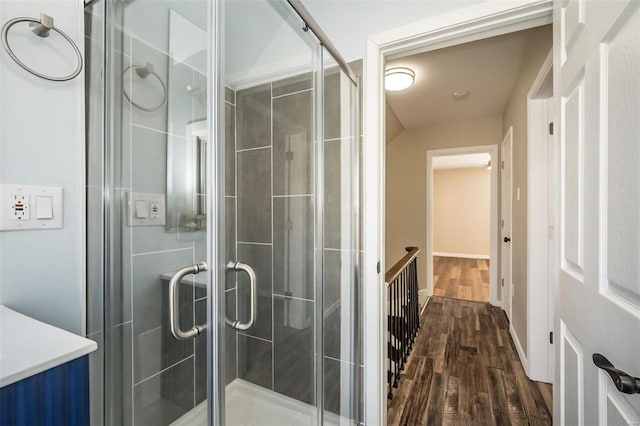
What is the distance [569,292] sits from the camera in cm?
96

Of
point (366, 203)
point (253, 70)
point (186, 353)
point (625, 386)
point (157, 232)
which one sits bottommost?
point (186, 353)

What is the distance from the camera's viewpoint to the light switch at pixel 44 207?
2.90 feet

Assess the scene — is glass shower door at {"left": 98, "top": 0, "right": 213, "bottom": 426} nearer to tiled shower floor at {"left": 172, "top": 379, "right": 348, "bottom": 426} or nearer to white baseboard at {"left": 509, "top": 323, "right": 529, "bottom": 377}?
tiled shower floor at {"left": 172, "top": 379, "right": 348, "bottom": 426}

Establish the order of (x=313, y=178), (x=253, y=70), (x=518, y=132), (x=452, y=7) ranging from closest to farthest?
(x=253, y=70), (x=452, y=7), (x=313, y=178), (x=518, y=132)

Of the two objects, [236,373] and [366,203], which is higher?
[366,203]

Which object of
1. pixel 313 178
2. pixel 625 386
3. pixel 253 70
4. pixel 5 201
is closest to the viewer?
pixel 625 386

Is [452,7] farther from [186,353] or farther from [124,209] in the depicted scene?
[186,353]

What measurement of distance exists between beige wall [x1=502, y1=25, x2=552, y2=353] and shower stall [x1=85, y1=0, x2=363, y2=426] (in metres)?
1.83

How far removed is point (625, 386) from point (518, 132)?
280 centimetres

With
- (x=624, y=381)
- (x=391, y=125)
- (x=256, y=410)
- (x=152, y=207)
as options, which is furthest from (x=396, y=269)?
(x=391, y=125)

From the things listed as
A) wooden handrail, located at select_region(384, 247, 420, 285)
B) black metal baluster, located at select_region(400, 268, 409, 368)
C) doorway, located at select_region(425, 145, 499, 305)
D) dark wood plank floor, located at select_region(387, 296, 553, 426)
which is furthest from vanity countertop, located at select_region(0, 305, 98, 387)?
doorway, located at select_region(425, 145, 499, 305)

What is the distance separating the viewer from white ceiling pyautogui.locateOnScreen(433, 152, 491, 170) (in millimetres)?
6545

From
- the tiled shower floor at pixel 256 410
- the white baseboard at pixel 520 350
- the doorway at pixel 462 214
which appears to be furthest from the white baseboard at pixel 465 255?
the tiled shower floor at pixel 256 410

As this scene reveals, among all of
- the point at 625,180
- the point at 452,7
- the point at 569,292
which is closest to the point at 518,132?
the point at 452,7
